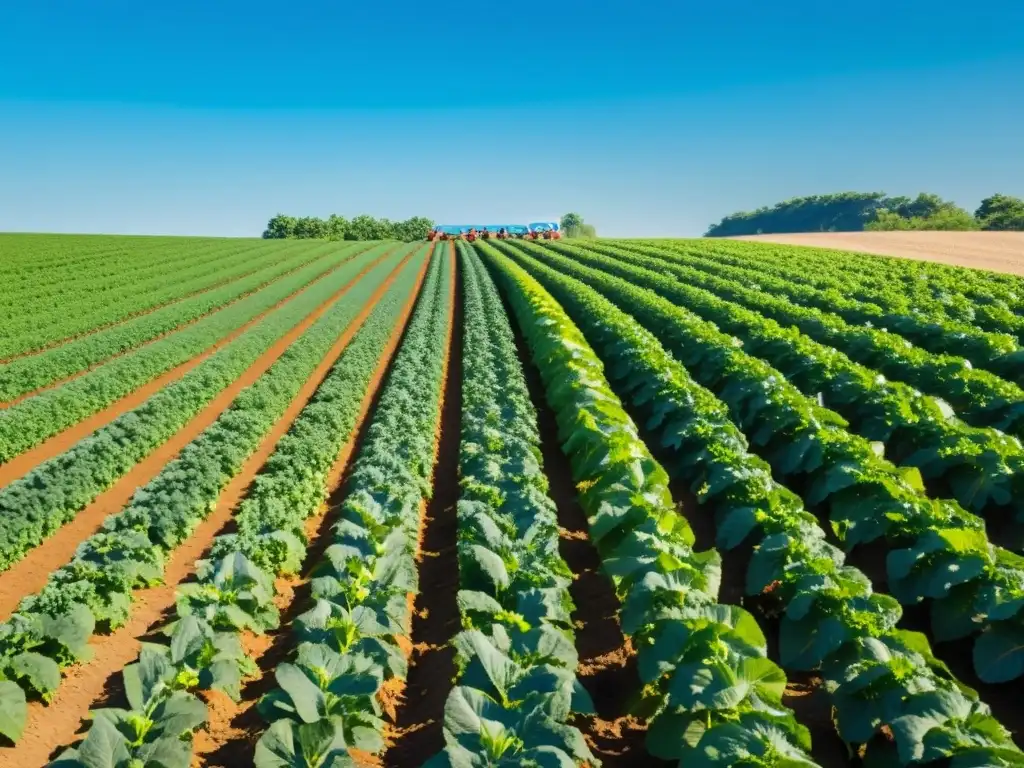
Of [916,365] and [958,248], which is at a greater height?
[916,365]

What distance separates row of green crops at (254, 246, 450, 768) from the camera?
4.66 meters

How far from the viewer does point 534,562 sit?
6.77 meters

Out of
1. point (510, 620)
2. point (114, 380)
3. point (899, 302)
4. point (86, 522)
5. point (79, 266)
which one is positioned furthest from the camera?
point (79, 266)

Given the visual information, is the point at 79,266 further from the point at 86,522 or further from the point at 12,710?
the point at 12,710

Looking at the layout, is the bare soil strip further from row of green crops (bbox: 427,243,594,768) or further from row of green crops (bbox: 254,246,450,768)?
row of green crops (bbox: 254,246,450,768)

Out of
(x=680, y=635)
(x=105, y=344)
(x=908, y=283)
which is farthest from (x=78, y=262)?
(x=680, y=635)

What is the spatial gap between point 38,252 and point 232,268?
56.5 feet

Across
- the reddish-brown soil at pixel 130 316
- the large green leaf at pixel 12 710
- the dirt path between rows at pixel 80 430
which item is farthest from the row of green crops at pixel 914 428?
the reddish-brown soil at pixel 130 316

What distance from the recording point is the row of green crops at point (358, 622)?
183 inches

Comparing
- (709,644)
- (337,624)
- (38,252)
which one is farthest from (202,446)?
(38,252)

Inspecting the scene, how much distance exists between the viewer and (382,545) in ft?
24.2

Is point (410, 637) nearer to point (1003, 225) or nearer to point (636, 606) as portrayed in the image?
point (636, 606)

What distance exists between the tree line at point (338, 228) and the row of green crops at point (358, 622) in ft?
341

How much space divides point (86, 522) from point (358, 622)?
619 cm
